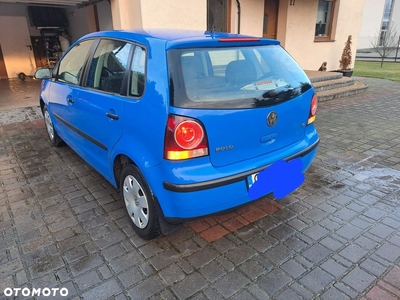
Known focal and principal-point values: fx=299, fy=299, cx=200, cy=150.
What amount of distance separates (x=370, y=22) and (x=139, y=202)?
39.2 metres

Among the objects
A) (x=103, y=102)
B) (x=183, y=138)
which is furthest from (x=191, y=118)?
(x=103, y=102)

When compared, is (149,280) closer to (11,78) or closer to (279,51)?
(279,51)

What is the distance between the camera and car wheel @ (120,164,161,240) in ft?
7.45

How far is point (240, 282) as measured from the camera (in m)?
2.04

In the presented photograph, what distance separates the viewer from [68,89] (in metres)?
3.37

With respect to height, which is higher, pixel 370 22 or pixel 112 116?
pixel 370 22

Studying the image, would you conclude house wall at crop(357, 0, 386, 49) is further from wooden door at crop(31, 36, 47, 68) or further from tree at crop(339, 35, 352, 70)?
wooden door at crop(31, 36, 47, 68)

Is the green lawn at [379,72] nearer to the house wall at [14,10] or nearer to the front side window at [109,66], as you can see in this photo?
the front side window at [109,66]

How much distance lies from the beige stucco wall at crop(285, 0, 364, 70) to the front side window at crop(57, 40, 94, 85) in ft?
27.2

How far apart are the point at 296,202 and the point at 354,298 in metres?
1.20

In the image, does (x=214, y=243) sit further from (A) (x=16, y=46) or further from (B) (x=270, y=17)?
(A) (x=16, y=46)

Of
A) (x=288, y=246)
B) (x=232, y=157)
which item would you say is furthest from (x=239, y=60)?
(x=288, y=246)

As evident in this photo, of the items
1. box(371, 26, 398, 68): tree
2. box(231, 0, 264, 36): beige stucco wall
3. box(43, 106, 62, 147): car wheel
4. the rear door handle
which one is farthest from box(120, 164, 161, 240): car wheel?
box(371, 26, 398, 68): tree

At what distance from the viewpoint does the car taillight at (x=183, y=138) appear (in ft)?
6.40
